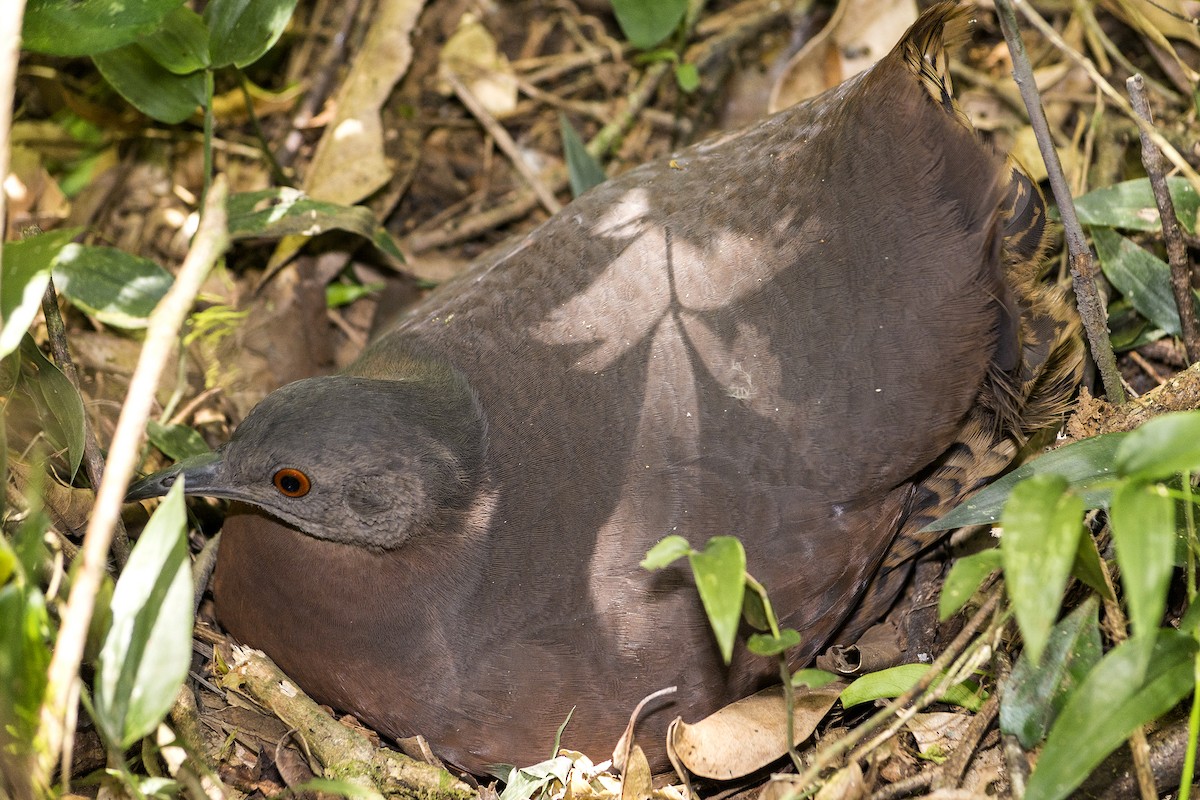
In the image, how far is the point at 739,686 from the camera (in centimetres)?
307

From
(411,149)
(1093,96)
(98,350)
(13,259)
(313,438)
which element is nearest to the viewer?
(13,259)

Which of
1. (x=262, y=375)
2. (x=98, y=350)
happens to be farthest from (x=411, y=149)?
(x=98, y=350)

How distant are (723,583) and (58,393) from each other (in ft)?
6.16

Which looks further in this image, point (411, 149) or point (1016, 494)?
point (411, 149)

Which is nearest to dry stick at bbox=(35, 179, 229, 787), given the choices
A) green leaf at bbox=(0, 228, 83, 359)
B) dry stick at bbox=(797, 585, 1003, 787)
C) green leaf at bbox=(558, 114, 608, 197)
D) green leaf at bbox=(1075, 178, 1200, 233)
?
green leaf at bbox=(0, 228, 83, 359)

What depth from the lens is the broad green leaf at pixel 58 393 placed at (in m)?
2.92

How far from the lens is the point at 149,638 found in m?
2.11

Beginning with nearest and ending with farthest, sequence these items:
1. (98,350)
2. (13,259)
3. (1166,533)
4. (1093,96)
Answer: (1166,533)
(13,259)
(98,350)
(1093,96)

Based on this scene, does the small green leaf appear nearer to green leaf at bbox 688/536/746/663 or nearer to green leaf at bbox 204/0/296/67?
green leaf at bbox 688/536/746/663

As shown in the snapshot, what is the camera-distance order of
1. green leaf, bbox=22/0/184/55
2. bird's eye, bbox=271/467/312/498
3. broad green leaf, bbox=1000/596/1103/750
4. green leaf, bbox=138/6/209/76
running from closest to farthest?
broad green leaf, bbox=1000/596/1103/750, green leaf, bbox=22/0/184/55, bird's eye, bbox=271/467/312/498, green leaf, bbox=138/6/209/76

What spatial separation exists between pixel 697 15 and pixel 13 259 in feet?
11.7

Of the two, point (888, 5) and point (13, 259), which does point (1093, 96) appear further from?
point (13, 259)

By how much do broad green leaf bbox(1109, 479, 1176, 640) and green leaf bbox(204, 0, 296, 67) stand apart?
298 cm

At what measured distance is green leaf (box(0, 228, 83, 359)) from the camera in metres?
2.21
